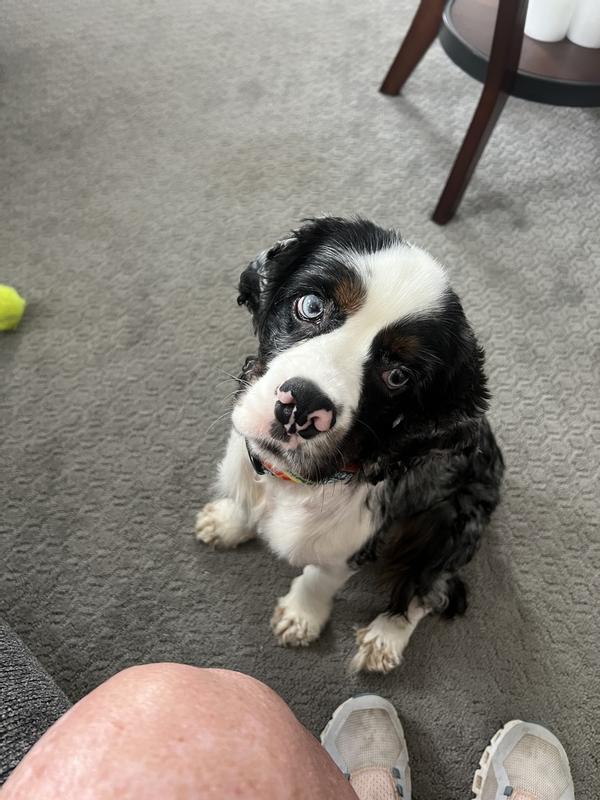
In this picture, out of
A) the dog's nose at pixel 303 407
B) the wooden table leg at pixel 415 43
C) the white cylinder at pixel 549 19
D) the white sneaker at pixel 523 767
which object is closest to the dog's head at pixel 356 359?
the dog's nose at pixel 303 407

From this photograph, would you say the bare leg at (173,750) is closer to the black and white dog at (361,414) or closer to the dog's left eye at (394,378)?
the black and white dog at (361,414)

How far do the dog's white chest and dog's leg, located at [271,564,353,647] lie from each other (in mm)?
161

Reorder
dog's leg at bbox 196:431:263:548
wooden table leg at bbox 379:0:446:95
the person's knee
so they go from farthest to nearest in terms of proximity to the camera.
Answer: wooden table leg at bbox 379:0:446:95, dog's leg at bbox 196:431:263:548, the person's knee

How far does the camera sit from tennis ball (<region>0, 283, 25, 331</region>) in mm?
1818

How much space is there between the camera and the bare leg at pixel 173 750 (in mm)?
726

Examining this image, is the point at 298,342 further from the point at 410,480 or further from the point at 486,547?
the point at 486,547

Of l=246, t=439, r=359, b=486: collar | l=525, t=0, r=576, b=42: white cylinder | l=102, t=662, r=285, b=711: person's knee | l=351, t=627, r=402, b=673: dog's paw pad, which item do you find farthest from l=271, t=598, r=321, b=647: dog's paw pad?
l=525, t=0, r=576, b=42: white cylinder

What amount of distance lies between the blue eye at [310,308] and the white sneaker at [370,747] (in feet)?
2.78

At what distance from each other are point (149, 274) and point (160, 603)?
98 centimetres

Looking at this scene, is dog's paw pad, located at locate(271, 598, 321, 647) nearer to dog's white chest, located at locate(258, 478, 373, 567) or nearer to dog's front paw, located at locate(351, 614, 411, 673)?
dog's front paw, located at locate(351, 614, 411, 673)

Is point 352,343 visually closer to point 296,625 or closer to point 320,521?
point 320,521

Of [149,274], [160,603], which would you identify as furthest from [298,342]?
[149,274]

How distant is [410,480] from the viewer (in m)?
1.24

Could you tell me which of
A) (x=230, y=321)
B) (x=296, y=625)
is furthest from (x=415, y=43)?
(x=296, y=625)
